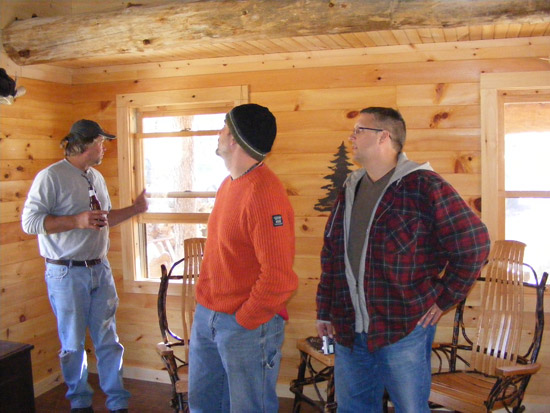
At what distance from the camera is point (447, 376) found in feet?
9.00

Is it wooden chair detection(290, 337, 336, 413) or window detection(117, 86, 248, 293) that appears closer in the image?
wooden chair detection(290, 337, 336, 413)

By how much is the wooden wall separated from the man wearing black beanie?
57.3 inches

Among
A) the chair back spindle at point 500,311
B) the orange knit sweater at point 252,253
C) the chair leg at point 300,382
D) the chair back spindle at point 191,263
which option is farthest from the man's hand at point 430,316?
the chair back spindle at point 191,263

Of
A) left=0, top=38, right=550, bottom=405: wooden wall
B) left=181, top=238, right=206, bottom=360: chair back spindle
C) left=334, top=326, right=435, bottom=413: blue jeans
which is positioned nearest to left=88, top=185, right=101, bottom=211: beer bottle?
left=181, top=238, right=206, bottom=360: chair back spindle

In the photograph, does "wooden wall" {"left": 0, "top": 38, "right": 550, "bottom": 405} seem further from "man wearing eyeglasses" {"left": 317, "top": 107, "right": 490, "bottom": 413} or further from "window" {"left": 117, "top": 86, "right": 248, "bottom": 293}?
"man wearing eyeglasses" {"left": 317, "top": 107, "right": 490, "bottom": 413}

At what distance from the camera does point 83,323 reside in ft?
9.73

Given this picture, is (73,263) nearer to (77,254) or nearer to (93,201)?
(77,254)

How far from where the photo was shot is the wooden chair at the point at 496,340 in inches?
99.7

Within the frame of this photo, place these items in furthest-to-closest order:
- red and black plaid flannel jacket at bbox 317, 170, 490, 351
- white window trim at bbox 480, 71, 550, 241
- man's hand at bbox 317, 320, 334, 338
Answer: white window trim at bbox 480, 71, 550, 241 < man's hand at bbox 317, 320, 334, 338 < red and black plaid flannel jacket at bbox 317, 170, 490, 351

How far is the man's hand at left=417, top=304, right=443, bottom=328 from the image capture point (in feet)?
6.34

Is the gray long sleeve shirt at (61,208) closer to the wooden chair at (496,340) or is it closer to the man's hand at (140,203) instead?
the man's hand at (140,203)

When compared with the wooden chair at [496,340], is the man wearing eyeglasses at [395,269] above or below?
above

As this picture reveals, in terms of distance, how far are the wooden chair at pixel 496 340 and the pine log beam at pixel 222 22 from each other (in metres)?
1.21

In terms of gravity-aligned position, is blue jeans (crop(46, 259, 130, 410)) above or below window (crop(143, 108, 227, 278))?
below
